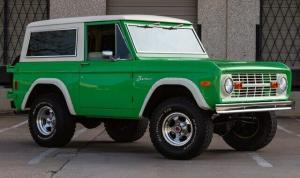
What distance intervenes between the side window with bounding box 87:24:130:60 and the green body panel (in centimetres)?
9

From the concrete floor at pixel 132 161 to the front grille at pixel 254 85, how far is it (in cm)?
86

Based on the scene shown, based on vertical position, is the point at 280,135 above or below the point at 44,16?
below

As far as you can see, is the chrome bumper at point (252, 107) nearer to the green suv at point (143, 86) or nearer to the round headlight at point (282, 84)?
the green suv at point (143, 86)

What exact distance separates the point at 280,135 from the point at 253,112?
323cm

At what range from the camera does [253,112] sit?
983 centimetres

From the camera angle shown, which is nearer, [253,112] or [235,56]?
[253,112]

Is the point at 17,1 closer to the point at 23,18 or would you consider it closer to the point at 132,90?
the point at 23,18

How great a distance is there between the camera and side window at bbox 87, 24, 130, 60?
32.2 ft

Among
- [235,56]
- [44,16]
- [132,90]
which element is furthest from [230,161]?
[44,16]

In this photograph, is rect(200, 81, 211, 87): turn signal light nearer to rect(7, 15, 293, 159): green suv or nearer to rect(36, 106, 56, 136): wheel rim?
rect(7, 15, 293, 159): green suv

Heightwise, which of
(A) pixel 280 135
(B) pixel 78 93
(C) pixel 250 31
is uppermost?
(C) pixel 250 31

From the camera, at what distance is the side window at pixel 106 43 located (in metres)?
9.82

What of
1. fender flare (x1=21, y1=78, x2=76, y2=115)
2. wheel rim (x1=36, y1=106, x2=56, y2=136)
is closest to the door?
fender flare (x1=21, y1=78, x2=76, y2=115)

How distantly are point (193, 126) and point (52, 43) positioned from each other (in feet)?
10.1
